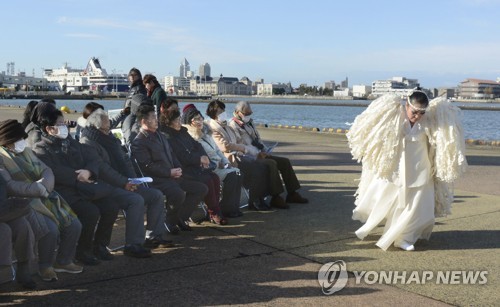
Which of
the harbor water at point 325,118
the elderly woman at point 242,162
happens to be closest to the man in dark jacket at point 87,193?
the elderly woman at point 242,162

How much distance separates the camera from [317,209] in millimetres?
8297

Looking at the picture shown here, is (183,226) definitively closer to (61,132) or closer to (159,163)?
(159,163)

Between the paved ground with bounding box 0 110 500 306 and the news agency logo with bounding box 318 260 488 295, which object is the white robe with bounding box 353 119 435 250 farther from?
the news agency logo with bounding box 318 260 488 295

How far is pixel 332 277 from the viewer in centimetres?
524

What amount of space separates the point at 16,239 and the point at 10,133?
2.73ft

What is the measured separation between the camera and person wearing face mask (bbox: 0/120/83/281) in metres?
4.76

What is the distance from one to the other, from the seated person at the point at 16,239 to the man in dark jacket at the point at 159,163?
198cm

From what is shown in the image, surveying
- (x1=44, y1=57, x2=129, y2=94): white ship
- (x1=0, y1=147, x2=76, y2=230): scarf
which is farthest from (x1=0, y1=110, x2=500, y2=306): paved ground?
(x1=44, y1=57, x2=129, y2=94): white ship

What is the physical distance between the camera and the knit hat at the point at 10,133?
4.83 metres

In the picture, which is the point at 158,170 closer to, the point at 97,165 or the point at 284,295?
the point at 97,165

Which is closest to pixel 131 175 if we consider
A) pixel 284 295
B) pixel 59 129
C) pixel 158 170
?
pixel 158 170

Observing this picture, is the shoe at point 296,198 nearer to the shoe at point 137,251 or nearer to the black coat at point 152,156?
the black coat at point 152,156

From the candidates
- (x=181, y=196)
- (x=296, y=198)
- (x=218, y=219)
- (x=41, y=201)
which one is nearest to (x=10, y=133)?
(x=41, y=201)

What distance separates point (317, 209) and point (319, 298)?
3631mm
